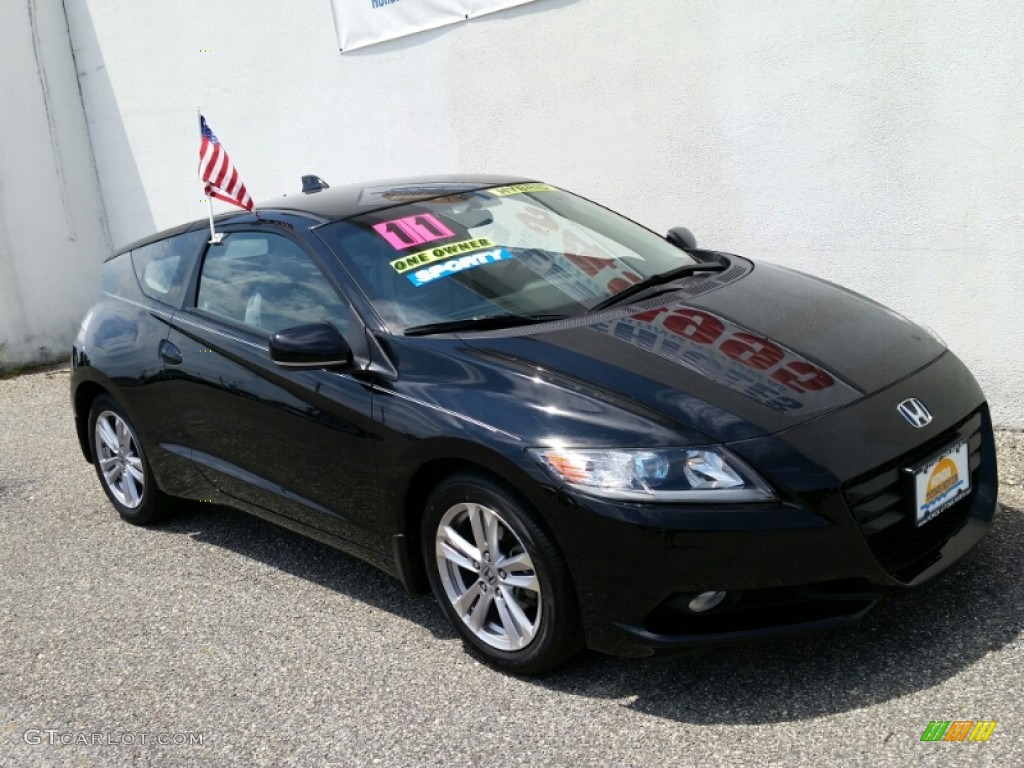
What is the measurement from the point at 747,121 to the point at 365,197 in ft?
7.70

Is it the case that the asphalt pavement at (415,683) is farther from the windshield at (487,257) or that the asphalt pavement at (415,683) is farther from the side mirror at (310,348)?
the windshield at (487,257)

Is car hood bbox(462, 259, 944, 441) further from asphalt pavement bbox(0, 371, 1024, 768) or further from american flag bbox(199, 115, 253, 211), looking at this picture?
american flag bbox(199, 115, 253, 211)

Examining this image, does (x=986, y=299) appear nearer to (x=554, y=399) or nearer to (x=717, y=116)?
(x=717, y=116)

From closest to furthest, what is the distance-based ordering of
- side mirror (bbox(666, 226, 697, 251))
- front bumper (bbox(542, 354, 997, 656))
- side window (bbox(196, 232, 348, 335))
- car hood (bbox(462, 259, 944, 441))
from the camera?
front bumper (bbox(542, 354, 997, 656)) < car hood (bbox(462, 259, 944, 441)) < side window (bbox(196, 232, 348, 335)) < side mirror (bbox(666, 226, 697, 251))

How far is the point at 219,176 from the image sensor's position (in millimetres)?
5340

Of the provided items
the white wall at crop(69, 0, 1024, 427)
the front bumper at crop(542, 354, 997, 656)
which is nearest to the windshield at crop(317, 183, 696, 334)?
the front bumper at crop(542, 354, 997, 656)

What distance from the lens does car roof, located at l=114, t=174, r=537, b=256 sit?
4.61 meters

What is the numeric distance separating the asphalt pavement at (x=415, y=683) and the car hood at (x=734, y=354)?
0.77 metres

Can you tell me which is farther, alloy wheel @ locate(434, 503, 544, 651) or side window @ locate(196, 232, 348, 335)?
side window @ locate(196, 232, 348, 335)

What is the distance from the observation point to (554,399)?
11.2ft

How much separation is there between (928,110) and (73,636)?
452 cm

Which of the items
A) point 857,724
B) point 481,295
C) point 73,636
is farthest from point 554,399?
point 73,636

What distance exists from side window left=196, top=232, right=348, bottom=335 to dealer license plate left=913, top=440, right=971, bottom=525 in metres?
2.02

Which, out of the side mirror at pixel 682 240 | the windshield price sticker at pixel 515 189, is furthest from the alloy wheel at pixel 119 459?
the side mirror at pixel 682 240
